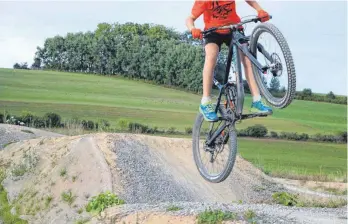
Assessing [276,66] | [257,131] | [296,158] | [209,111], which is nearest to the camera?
[276,66]

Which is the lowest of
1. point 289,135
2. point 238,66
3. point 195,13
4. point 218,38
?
point 289,135

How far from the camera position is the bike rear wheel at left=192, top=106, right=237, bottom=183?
1009 cm

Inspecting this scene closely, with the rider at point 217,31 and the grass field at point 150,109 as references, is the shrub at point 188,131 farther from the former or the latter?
the rider at point 217,31

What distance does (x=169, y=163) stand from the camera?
23859 mm

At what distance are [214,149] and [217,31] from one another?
2.32 m

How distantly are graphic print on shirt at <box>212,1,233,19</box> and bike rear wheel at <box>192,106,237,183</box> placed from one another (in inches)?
67.9

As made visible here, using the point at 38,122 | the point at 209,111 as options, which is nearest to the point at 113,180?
the point at 209,111

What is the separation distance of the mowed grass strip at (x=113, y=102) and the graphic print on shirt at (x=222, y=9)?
84.0 feet

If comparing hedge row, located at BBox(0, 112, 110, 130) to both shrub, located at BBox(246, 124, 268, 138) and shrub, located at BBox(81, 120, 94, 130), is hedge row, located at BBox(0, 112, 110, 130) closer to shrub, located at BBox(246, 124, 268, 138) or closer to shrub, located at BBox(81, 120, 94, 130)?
shrub, located at BBox(81, 120, 94, 130)

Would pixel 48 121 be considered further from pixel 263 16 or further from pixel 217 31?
pixel 263 16

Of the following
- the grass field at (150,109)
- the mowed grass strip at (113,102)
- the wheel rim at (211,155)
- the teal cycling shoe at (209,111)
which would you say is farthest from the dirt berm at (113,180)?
the mowed grass strip at (113,102)

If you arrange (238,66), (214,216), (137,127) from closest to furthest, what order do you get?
1. (238,66)
2. (214,216)
3. (137,127)

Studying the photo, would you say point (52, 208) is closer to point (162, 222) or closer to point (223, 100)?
point (162, 222)

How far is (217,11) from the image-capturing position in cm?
898
